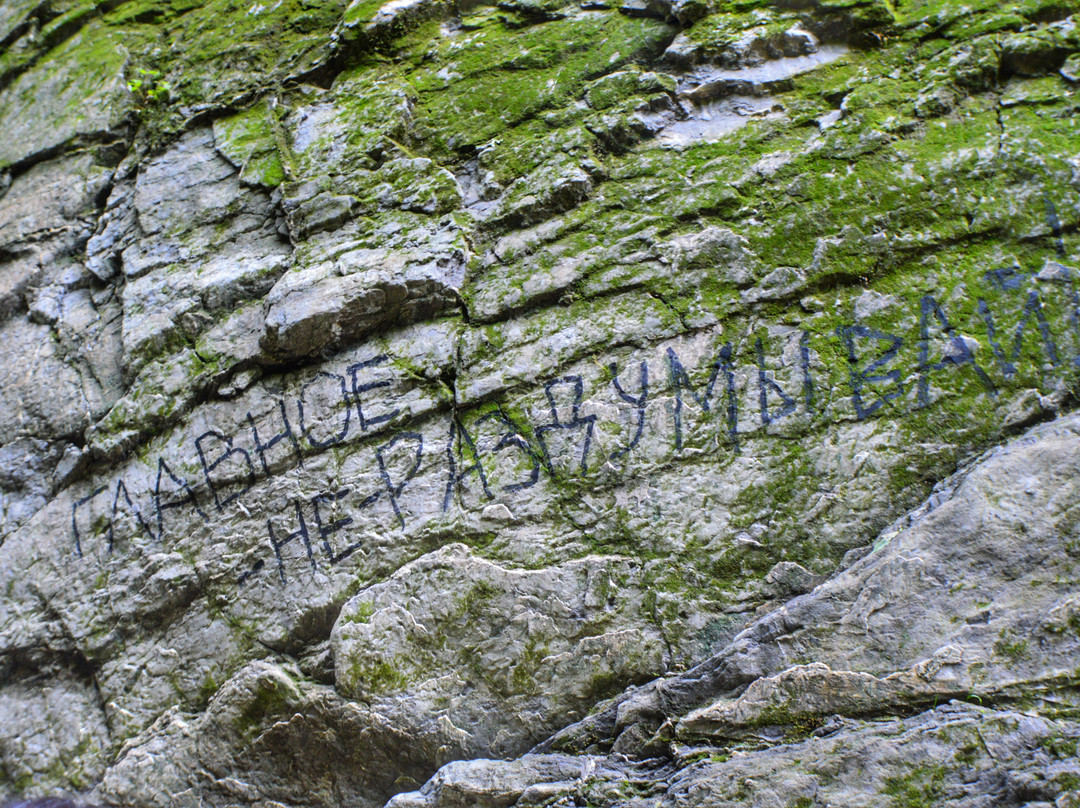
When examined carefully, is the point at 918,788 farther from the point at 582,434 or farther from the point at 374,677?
the point at 374,677

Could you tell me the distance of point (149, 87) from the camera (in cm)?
434

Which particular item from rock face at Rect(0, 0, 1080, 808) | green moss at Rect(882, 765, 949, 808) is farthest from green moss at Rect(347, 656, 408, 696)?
green moss at Rect(882, 765, 949, 808)

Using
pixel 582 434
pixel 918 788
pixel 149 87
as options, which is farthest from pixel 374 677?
pixel 149 87

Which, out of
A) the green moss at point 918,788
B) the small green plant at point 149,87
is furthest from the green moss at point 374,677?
the small green plant at point 149,87

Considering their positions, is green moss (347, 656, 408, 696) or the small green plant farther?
the small green plant

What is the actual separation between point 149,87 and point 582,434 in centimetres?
382

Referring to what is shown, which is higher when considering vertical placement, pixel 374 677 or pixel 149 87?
pixel 149 87

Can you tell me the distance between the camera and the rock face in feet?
6.66

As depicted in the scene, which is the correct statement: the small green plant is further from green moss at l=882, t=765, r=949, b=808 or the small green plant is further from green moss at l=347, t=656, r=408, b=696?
green moss at l=882, t=765, r=949, b=808

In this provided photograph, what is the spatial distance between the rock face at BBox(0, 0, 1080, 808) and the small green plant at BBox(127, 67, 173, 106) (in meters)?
0.78

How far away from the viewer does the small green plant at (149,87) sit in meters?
4.25

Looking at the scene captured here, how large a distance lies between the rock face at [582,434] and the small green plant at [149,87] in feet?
2.55

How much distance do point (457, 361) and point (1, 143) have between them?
3.92 metres

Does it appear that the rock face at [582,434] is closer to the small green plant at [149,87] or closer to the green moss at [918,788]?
the green moss at [918,788]
